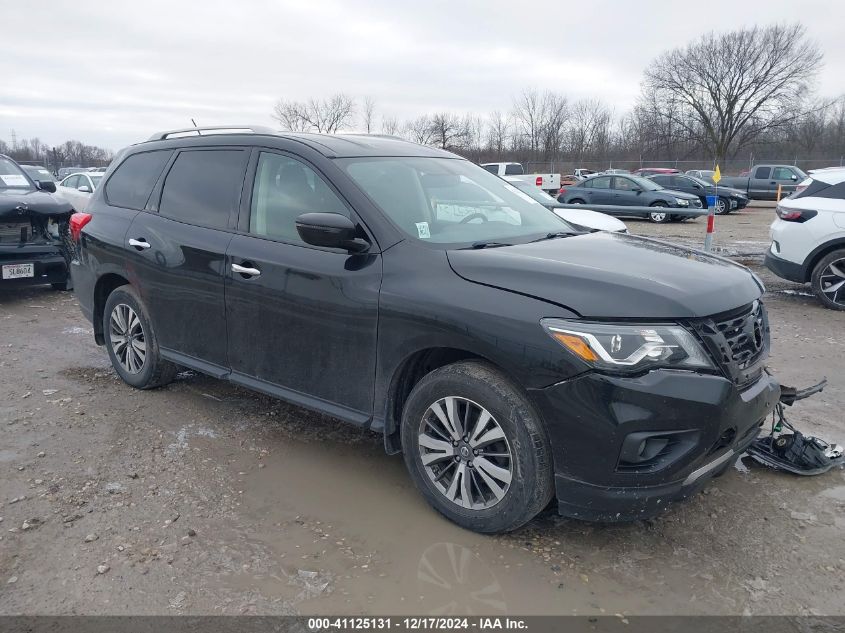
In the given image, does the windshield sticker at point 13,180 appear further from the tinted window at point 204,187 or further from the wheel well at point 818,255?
the wheel well at point 818,255

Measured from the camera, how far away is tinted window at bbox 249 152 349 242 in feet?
12.3

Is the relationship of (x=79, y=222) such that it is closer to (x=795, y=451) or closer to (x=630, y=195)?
(x=795, y=451)

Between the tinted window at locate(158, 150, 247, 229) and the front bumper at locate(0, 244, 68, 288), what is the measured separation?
451 centimetres

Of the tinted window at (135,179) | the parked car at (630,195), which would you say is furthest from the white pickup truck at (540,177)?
the tinted window at (135,179)

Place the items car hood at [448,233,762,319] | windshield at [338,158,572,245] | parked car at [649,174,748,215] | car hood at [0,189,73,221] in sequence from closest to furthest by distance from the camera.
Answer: car hood at [448,233,762,319], windshield at [338,158,572,245], car hood at [0,189,73,221], parked car at [649,174,748,215]

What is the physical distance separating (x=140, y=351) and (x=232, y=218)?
156cm

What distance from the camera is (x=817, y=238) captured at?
26.3 ft

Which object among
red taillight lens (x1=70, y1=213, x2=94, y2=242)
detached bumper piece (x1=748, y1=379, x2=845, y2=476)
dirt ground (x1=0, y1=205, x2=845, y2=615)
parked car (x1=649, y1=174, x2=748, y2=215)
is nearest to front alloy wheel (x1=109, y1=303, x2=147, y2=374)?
dirt ground (x1=0, y1=205, x2=845, y2=615)

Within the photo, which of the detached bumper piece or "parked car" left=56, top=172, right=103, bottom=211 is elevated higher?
"parked car" left=56, top=172, right=103, bottom=211

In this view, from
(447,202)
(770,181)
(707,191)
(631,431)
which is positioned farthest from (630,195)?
(631,431)

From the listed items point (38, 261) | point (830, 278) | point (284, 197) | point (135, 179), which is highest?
point (135, 179)

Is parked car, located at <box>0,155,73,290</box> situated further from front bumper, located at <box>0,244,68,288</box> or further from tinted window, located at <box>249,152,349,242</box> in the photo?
tinted window, located at <box>249,152,349,242</box>

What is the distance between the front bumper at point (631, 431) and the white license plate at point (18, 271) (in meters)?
7.53

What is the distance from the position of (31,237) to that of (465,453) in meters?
7.50
